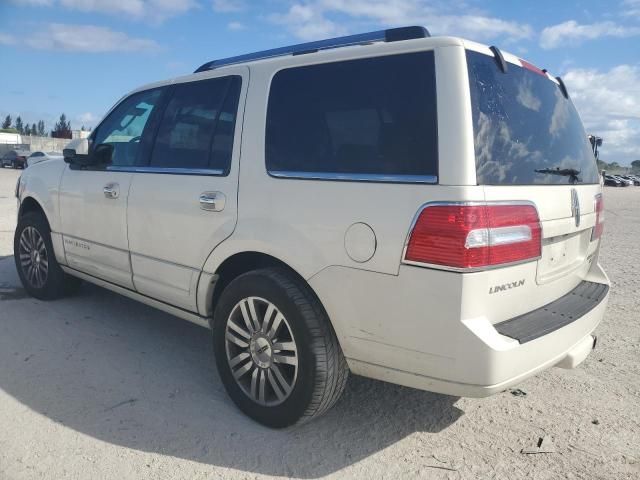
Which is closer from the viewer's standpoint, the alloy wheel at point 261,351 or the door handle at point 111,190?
the alloy wheel at point 261,351

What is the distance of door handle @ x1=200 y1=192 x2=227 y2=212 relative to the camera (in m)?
3.16

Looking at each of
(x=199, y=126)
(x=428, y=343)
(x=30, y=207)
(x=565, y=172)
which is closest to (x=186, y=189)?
(x=199, y=126)

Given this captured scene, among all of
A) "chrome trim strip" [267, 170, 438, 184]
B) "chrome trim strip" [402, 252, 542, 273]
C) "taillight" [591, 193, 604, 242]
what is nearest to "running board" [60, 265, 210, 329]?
"chrome trim strip" [267, 170, 438, 184]

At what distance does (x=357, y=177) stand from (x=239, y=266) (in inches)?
42.0

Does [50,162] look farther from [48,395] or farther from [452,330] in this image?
[452,330]

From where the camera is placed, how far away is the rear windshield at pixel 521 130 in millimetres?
2422

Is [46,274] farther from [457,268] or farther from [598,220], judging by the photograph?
[598,220]

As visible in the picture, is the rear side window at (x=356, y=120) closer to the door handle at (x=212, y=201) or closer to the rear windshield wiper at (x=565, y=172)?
the door handle at (x=212, y=201)

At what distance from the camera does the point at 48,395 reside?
3.26 meters

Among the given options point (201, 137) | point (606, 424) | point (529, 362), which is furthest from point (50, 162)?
point (606, 424)

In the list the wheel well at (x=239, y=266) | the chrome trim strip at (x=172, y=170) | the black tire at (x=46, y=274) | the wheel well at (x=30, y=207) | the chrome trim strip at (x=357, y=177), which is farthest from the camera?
the wheel well at (x=30, y=207)

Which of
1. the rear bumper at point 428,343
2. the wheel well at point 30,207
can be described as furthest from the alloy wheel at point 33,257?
the rear bumper at point 428,343

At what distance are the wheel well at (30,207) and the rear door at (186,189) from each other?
68.0 inches

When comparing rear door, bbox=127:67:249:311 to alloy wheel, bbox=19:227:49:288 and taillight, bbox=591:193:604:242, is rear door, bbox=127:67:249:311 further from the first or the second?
taillight, bbox=591:193:604:242
